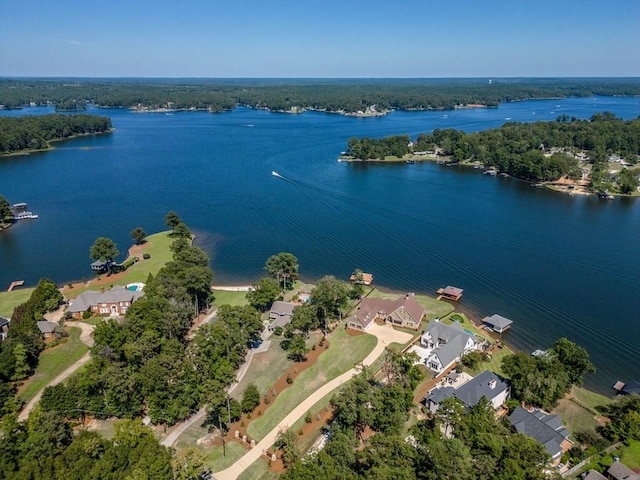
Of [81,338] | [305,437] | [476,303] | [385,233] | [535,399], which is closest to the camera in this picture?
[305,437]

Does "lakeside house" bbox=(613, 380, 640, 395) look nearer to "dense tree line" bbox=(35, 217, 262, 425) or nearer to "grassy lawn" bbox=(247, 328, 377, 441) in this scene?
"grassy lawn" bbox=(247, 328, 377, 441)

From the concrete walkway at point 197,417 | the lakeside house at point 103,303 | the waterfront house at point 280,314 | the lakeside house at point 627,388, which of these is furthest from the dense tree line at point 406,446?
the lakeside house at point 103,303

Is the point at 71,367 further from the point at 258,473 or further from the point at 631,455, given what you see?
the point at 631,455

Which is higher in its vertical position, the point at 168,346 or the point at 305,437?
the point at 168,346

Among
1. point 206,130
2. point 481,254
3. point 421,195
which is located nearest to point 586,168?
point 421,195

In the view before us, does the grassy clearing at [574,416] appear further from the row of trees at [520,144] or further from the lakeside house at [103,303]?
the row of trees at [520,144]

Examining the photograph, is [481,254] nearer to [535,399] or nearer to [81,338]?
[535,399]
